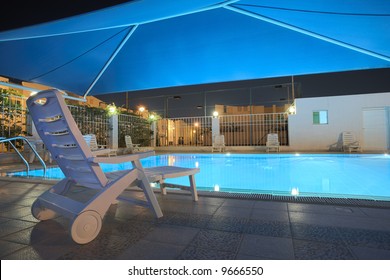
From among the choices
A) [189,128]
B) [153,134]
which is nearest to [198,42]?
[153,134]

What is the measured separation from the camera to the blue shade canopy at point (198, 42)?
2342 millimetres

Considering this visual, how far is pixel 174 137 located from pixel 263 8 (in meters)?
12.4

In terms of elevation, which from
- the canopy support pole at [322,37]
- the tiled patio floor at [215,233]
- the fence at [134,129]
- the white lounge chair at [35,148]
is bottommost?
the tiled patio floor at [215,233]

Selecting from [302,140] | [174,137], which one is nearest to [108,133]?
[174,137]

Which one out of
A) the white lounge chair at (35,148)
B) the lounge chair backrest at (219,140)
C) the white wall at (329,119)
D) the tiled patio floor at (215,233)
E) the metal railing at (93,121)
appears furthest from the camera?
the lounge chair backrest at (219,140)

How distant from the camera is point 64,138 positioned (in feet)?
5.17

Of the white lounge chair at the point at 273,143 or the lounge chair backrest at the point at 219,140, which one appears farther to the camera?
the lounge chair backrest at the point at 219,140

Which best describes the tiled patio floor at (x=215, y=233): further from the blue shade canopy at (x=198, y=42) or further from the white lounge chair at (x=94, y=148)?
the blue shade canopy at (x=198, y=42)

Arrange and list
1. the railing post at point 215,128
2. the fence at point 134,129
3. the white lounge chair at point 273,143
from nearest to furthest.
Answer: the fence at point 134,129, the white lounge chair at point 273,143, the railing post at point 215,128

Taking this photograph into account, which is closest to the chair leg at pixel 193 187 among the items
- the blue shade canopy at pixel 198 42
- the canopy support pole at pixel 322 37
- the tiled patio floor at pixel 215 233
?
the tiled patio floor at pixel 215 233

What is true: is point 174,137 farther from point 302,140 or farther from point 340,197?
point 340,197

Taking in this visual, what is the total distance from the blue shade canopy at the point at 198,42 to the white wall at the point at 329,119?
9119 millimetres

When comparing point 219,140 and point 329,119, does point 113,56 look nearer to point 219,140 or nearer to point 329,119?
point 219,140

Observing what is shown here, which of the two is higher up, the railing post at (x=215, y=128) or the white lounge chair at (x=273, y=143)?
the railing post at (x=215, y=128)
